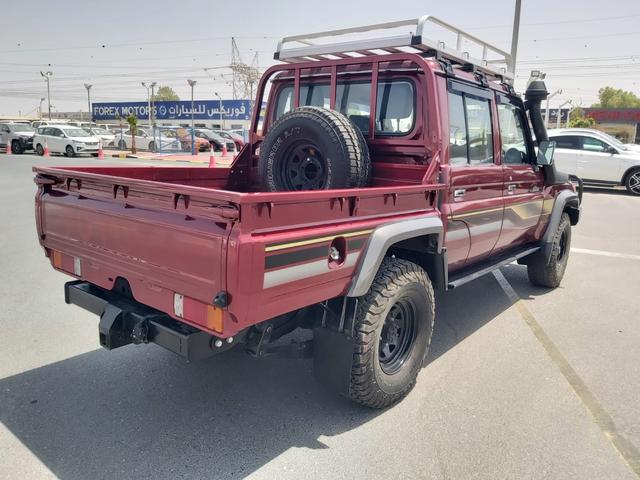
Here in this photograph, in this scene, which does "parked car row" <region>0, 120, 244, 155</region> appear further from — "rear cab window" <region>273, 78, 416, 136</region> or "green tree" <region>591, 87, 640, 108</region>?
"green tree" <region>591, 87, 640, 108</region>

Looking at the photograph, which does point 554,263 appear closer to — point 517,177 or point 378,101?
point 517,177

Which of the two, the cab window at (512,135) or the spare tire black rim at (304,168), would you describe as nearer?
the spare tire black rim at (304,168)

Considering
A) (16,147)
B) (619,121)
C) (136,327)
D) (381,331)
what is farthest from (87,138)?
(619,121)

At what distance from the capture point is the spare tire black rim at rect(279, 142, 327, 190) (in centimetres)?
362

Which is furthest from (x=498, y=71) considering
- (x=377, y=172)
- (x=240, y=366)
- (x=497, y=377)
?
(x=240, y=366)

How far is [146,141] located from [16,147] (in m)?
8.05

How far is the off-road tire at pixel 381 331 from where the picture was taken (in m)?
2.98

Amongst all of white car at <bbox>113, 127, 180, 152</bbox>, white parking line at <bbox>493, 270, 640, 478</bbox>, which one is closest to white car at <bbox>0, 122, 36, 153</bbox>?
white car at <bbox>113, 127, 180, 152</bbox>

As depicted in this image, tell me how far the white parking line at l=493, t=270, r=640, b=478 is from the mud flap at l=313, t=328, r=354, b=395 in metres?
1.57

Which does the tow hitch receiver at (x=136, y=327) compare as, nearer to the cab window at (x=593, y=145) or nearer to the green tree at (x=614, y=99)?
the cab window at (x=593, y=145)

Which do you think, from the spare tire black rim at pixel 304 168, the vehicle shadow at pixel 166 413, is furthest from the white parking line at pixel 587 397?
the spare tire black rim at pixel 304 168

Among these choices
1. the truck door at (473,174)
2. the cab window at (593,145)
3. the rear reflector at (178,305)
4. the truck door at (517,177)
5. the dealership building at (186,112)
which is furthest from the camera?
the dealership building at (186,112)

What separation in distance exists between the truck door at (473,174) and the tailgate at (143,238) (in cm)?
203

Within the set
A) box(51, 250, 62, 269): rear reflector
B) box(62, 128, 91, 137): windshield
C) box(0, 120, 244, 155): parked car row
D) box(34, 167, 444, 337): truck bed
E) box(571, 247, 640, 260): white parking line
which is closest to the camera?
box(34, 167, 444, 337): truck bed
